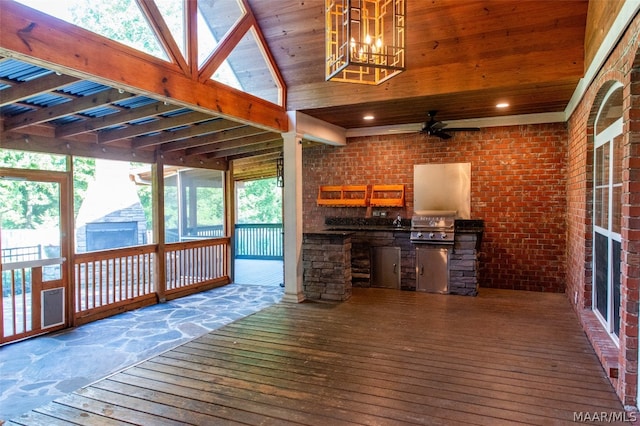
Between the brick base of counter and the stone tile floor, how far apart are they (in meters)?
0.66

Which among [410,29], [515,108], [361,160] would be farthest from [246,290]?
[515,108]

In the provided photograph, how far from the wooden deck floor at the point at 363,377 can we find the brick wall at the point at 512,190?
1.48 m

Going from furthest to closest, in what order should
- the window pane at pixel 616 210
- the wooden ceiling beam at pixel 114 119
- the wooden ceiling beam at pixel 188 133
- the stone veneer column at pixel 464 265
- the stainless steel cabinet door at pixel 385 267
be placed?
the stainless steel cabinet door at pixel 385 267 < the stone veneer column at pixel 464 265 < the wooden ceiling beam at pixel 188 133 < the wooden ceiling beam at pixel 114 119 < the window pane at pixel 616 210

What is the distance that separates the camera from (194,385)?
3.01 metres

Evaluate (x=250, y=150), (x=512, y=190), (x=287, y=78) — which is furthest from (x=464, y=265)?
(x=250, y=150)

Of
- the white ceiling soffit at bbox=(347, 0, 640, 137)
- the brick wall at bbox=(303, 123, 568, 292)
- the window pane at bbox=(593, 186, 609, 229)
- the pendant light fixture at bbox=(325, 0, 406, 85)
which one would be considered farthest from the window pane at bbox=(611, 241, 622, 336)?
the brick wall at bbox=(303, 123, 568, 292)

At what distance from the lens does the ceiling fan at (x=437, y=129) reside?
5.84m

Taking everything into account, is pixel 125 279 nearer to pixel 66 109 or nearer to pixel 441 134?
pixel 66 109

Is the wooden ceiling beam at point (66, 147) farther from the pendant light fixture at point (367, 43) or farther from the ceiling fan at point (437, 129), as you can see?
the ceiling fan at point (437, 129)

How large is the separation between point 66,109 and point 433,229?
489 centimetres

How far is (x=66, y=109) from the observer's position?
11.7ft

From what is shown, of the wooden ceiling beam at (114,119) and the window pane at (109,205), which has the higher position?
the wooden ceiling beam at (114,119)

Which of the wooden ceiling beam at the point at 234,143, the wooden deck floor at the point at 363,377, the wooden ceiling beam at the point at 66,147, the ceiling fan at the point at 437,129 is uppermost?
the ceiling fan at the point at 437,129

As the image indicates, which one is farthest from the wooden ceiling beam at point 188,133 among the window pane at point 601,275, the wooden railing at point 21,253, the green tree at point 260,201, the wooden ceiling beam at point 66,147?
the green tree at point 260,201
